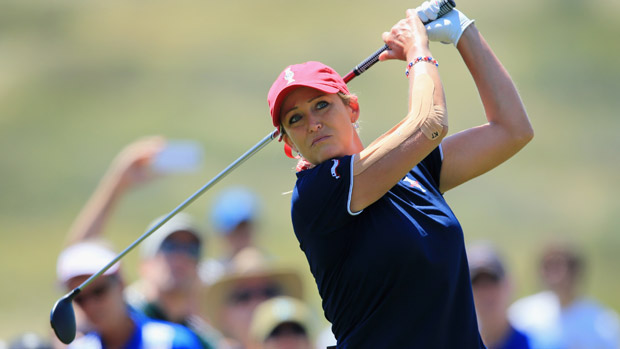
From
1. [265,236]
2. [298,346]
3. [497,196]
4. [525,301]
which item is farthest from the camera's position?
[497,196]

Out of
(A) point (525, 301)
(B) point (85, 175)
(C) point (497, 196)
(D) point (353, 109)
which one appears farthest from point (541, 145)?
(D) point (353, 109)

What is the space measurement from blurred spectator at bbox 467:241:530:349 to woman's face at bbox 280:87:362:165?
3.02 metres

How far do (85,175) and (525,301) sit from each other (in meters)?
12.3

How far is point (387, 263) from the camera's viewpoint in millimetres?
3334

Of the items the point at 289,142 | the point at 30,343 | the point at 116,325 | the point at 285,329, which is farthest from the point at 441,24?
the point at 30,343

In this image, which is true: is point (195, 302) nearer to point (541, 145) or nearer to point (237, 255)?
point (237, 255)

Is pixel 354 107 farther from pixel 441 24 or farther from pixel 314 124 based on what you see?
pixel 441 24

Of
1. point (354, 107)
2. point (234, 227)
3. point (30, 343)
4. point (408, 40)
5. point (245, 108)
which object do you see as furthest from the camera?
point (245, 108)

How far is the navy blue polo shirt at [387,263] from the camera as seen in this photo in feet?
11.0

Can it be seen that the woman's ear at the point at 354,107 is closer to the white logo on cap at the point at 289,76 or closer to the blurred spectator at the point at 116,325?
the white logo on cap at the point at 289,76

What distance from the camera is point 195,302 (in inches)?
262

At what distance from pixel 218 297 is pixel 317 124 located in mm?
3815

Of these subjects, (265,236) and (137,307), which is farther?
(265,236)

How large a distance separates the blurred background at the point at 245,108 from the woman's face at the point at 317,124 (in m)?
10.1
